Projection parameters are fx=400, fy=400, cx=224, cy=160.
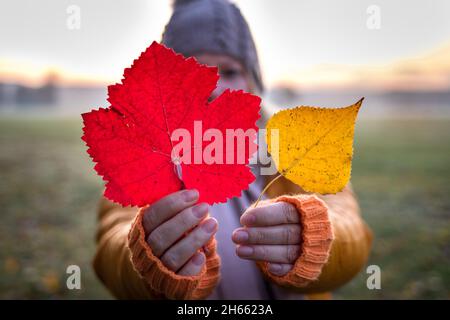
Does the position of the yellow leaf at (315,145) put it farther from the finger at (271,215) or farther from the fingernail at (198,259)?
the fingernail at (198,259)

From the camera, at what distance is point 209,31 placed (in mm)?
1186

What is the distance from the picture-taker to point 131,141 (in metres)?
0.59

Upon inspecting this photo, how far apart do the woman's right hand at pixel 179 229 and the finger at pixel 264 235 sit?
0.17 feet

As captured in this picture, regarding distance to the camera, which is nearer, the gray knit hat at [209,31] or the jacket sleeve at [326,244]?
the jacket sleeve at [326,244]

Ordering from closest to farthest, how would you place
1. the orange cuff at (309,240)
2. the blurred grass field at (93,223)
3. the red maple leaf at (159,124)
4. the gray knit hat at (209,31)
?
1. the red maple leaf at (159,124)
2. the orange cuff at (309,240)
3. the gray knit hat at (209,31)
4. the blurred grass field at (93,223)

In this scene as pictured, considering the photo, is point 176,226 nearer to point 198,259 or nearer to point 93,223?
point 198,259

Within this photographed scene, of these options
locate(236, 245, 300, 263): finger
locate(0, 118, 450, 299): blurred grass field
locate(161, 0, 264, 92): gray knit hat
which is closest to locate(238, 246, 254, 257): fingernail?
locate(236, 245, 300, 263): finger

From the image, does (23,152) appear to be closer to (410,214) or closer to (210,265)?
(410,214)

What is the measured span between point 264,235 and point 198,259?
116mm

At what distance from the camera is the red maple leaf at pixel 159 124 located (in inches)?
22.1

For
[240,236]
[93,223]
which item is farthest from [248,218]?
[93,223]

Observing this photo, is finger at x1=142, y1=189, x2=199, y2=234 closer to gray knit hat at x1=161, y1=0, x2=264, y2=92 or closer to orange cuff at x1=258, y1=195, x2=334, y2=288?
orange cuff at x1=258, y1=195, x2=334, y2=288

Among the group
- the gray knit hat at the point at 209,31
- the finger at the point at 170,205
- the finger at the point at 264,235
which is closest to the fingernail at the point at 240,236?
the finger at the point at 264,235
